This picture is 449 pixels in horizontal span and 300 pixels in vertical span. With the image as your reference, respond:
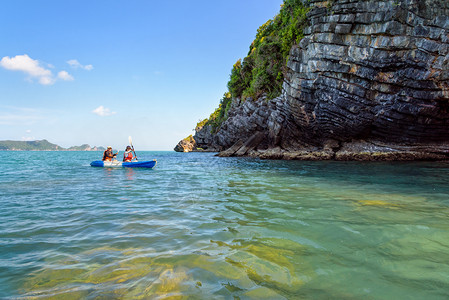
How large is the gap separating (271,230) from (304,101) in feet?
67.0

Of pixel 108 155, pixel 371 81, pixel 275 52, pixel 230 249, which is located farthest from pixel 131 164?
pixel 275 52

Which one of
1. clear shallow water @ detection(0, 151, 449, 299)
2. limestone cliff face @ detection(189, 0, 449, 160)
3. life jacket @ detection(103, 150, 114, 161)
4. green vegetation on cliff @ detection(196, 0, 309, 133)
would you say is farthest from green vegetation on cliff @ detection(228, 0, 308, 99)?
clear shallow water @ detection(0, 151, 449, 299)

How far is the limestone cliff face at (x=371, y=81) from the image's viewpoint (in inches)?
613

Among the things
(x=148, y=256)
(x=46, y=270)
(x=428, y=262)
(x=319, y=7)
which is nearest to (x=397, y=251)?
(x=428, y=262)

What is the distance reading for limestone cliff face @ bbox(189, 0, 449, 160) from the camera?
1556 cm

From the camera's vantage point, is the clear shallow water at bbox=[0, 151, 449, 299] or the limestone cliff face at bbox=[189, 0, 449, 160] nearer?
the clear shallow water at bbox=[0, 151, 449, 299]

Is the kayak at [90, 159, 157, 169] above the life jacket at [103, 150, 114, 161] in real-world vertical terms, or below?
below

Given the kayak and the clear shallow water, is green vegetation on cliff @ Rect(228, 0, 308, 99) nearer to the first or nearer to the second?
the kayak

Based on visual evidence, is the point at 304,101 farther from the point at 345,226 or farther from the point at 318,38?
the point at 345,226

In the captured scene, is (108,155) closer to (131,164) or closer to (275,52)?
(131,164)

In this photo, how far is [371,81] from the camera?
18.1m

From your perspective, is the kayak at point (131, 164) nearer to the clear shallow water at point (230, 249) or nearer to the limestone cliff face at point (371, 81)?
the clear shallow water at point (230, 249)

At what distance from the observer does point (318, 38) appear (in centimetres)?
1961

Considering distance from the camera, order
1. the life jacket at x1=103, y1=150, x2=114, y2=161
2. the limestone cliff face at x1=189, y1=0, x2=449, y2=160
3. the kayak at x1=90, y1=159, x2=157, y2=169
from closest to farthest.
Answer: the limestone cliff face at x1=189, y1=0, x2=449, y2=160 → the kayak at x1=90, y1=159, x2=157, y2=169 → the life jacket at x1=103, y1=150, x2=114, y2=161
